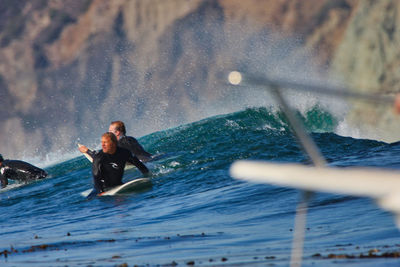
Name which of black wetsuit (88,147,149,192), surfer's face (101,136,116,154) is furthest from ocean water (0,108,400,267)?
surfer's face (101,136,116,154)

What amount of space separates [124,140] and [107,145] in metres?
2.80

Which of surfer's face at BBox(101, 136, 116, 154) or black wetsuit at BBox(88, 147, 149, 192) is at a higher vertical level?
surfer's face at BBox(101, 136, 116, 154)

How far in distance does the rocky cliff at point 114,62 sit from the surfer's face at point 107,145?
33585 millimetres

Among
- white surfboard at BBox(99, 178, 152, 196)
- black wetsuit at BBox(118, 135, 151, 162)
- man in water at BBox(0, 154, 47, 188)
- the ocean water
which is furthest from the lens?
man in water at BBox(0, 154, 47, 188)

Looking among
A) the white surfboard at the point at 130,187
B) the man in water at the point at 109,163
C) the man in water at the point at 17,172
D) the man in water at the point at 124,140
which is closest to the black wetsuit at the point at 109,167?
the man in water at the point at 109,163

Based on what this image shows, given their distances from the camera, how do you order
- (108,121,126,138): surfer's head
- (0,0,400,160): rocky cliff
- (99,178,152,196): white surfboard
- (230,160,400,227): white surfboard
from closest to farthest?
(230,160,400,227): white surfboard, (99,178,152,196): white surfboard, (108,121,126,138): surfer's head, (0,0,400,160): rocky cliff

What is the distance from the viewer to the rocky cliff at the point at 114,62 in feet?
158

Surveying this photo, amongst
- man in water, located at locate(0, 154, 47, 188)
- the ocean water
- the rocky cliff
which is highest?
the rocky cliff

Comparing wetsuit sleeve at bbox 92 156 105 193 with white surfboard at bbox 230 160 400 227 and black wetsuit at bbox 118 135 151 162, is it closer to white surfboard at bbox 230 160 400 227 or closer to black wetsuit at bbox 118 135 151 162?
black wetsuit at bbox 118 135 151 162

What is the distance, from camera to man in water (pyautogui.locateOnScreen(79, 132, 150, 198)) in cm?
1126

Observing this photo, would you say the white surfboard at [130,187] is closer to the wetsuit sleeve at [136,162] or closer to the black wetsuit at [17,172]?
the wetsuit sleeve at [136,162]

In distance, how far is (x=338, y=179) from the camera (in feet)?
9.31

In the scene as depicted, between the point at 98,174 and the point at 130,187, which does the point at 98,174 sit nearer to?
the point at 98,174

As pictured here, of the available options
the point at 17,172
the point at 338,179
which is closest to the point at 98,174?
the point at 17,172
